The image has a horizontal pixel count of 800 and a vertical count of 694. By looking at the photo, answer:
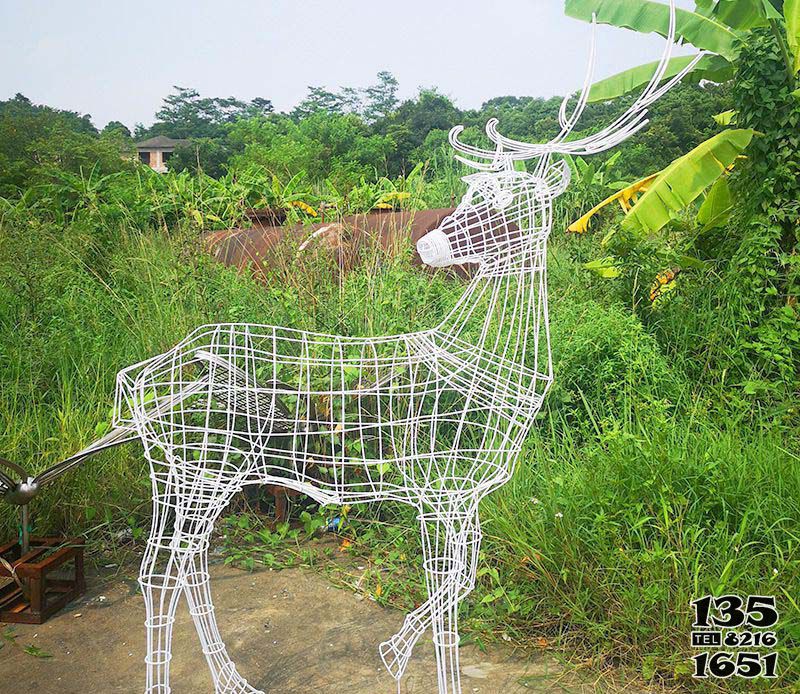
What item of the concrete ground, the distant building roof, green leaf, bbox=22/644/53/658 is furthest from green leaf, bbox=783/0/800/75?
the distant building roof

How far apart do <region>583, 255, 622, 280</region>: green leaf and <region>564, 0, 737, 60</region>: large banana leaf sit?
1.76 m

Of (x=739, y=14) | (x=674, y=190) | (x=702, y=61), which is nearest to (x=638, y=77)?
(x=702, y=61)

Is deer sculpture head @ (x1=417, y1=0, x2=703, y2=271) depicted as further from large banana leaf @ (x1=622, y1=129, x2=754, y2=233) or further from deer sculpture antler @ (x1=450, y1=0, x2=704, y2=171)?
large banana leaf @ (x1=622, y1=129, x2=754, y2=233)

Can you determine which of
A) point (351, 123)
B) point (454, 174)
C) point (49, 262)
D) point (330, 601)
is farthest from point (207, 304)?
point (351, 123)

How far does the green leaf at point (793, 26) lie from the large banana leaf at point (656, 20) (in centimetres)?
57

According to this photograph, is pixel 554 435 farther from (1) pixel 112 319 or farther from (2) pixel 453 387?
(1) pixel 112 319

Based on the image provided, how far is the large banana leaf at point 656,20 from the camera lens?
5344mm

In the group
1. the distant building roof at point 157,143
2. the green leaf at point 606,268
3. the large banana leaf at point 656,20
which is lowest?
the green leaf at point 606,268

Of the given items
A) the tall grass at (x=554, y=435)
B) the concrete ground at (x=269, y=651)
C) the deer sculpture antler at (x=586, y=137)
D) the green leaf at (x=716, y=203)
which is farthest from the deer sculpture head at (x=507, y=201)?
the green leaf at (x=716, y=203)

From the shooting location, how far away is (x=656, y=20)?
5418 millimetres

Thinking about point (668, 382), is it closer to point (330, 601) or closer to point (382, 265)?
point (382, 265)

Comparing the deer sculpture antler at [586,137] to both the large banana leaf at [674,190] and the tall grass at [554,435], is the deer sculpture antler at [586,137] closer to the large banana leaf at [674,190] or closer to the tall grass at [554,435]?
the tall grass at [554,435]

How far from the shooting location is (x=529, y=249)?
85.6 inches

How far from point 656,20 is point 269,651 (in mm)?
5082
